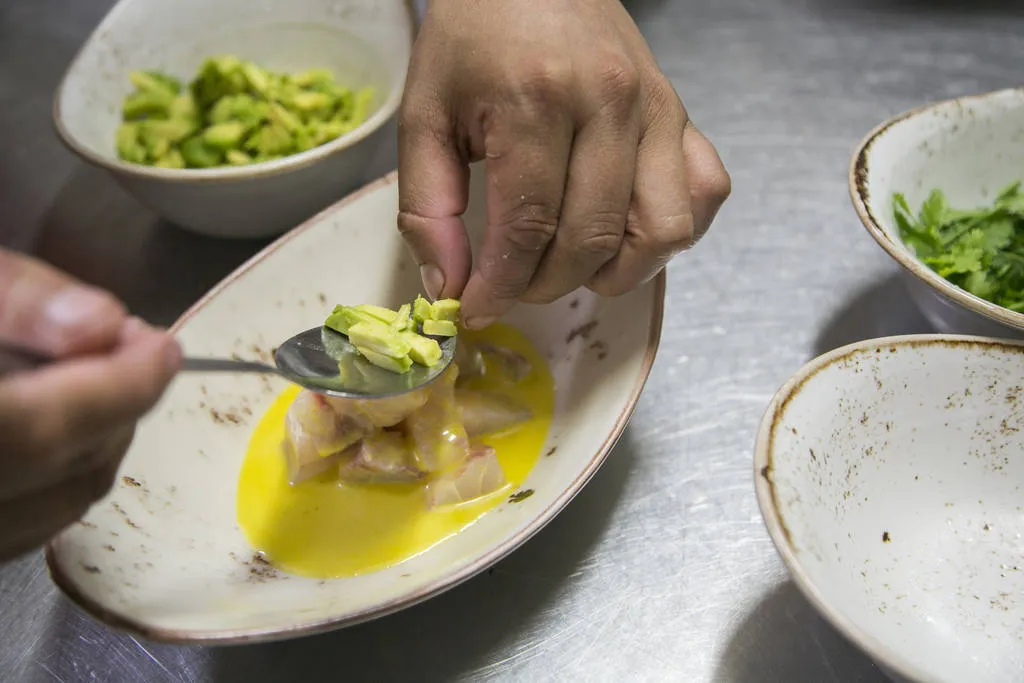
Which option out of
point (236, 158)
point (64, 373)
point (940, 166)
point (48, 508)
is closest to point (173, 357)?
point (64, 373)

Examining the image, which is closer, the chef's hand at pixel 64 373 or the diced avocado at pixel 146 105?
the chef's hand at pixel 64 373

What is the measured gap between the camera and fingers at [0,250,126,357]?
533mm

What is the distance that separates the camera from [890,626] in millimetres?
789

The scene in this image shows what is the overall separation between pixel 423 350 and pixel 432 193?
0.59 ft

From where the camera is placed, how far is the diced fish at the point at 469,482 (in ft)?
3.18

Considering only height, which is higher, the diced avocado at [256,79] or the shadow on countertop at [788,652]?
the diced avocado at [256,79]

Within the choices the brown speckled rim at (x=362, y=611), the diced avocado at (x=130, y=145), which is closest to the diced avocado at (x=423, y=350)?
the brown speckled rim at (x=362, y=611)

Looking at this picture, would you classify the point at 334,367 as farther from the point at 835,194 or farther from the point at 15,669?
the point at 835,194

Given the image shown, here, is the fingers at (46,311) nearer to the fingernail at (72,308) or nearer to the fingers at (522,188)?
the fingernail at (72,308)

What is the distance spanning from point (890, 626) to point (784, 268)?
0.71m

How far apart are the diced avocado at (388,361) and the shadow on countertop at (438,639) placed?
279 millimetres

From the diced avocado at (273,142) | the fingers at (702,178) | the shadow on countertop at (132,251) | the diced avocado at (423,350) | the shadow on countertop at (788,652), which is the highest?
the fingers at (702,178)

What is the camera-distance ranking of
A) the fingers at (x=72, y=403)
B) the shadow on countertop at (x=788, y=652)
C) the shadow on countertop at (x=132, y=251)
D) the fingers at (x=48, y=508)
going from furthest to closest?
the shadow on countertop at (x=132, y=251) → the shadow on countertop at (x=788, y=652) → the fingers at (x=48, y=508) → the fingers at (x=72, y=403)

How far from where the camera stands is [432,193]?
0.90 metres
